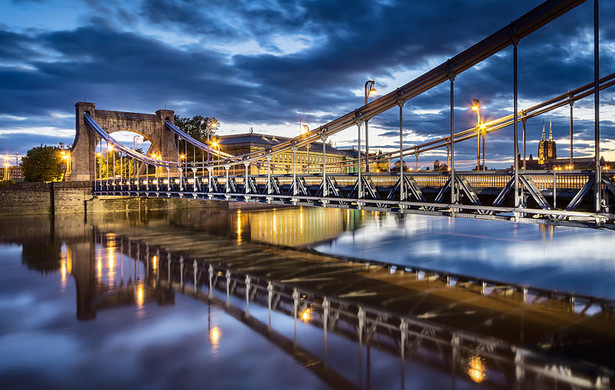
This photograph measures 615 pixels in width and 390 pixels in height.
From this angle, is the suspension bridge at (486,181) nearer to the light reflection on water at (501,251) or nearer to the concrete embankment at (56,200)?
the light reflection on water at (501,251)

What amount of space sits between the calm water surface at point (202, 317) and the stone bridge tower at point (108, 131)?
22162mm

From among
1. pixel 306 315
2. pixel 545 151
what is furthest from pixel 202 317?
pixel 545 151

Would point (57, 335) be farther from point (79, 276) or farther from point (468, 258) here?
point (468, 258)

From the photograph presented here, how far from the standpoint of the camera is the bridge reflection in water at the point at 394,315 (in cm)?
921

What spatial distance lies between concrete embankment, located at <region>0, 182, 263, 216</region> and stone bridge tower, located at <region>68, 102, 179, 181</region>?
3.58 meters

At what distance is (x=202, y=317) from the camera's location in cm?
1273

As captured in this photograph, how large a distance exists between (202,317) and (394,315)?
5.41 meters

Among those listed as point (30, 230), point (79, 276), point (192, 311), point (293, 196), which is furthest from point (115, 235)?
point (192, 311)

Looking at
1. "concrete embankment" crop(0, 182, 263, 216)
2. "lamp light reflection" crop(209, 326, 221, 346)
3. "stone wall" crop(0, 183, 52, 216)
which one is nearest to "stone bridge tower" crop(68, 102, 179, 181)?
"concrete embankment" crop(0, 182, 263, 216)

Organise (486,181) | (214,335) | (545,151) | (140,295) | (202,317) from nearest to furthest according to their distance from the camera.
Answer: (214,335), (202,317), (140,295), (486,181), (545,151)

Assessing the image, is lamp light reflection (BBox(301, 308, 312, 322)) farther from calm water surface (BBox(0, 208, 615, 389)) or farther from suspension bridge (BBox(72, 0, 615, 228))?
suspension bridge (BBox(72, 0, 615, 228))

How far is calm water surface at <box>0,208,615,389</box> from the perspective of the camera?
29.6 ft

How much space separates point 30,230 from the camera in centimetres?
3316

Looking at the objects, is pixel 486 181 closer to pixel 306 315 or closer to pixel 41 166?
pixel 306 315
